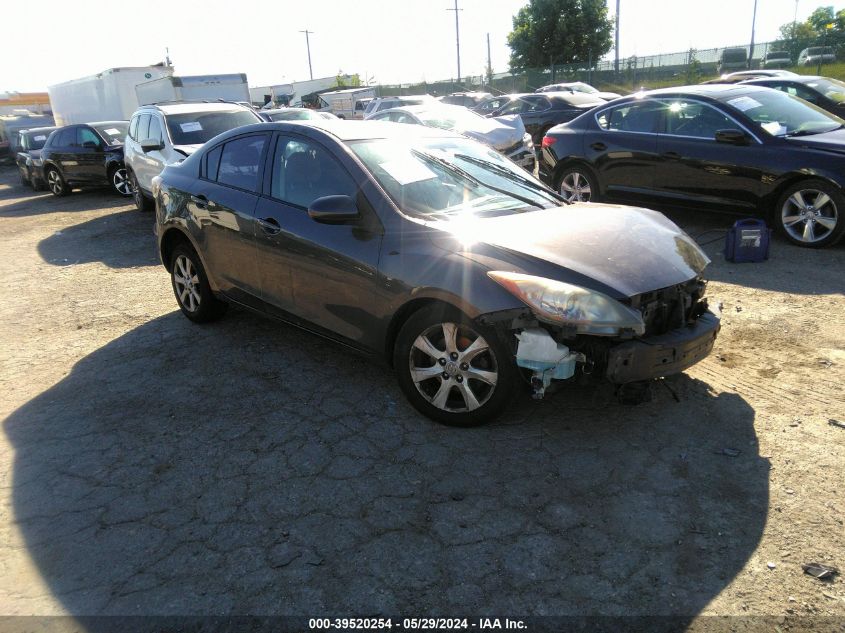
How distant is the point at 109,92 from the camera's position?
2048cm

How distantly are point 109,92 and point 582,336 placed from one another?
69.8 feet

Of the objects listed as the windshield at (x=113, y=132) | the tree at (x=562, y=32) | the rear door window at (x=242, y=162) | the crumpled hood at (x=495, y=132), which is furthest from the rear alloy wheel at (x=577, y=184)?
the tree at (x=562, y=32)

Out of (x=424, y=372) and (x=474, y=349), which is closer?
(x=474, y=349)

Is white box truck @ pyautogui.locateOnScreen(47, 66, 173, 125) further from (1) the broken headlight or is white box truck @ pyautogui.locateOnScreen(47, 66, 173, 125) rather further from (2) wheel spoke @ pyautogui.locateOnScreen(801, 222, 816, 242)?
(1) the broken headlight

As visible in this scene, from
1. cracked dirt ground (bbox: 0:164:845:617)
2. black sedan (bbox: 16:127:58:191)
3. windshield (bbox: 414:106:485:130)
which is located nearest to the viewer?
cracked dirt ground (bbox: 0:164:845:617)

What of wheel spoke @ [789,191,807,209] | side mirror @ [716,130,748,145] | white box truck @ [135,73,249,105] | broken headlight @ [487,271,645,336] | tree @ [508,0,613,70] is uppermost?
tree @ [508,0,613,70]

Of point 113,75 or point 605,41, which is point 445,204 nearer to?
point 113,75

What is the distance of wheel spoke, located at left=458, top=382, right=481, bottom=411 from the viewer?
12.1 feet

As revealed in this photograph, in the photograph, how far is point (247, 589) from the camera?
2.66 m

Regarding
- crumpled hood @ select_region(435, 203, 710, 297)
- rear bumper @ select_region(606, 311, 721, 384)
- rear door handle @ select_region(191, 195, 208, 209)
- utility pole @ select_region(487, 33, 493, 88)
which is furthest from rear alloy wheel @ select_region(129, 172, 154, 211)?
utility pole @ select_region(487, 33, 493, 88)

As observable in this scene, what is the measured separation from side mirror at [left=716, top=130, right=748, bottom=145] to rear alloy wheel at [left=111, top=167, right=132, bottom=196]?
12.5 m

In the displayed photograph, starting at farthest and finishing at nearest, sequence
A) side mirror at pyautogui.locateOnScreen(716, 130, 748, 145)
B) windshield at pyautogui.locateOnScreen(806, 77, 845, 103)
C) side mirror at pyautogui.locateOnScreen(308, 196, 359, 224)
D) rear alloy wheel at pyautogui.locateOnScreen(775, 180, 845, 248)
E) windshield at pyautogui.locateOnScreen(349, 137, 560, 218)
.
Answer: windshield at pyautogui.locateOnScreen(806, 77, 845, 103) < side mirror at pyautogui.locateOnScreen(716, 130, 748, 145) < rear alloy wheel at pyautogui.locateOnScreen(775, 180, 845, 248) < windshield at pyautogui.locateOnScreen(349, 137, 560, 218) < side mirror at pyautogui.locateOnScreen(308, 196, 359, 224)

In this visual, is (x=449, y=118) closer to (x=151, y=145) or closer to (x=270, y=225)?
(x=151, y=145)

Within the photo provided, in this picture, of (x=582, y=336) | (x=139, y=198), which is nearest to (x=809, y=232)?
(x=582, y=336)
